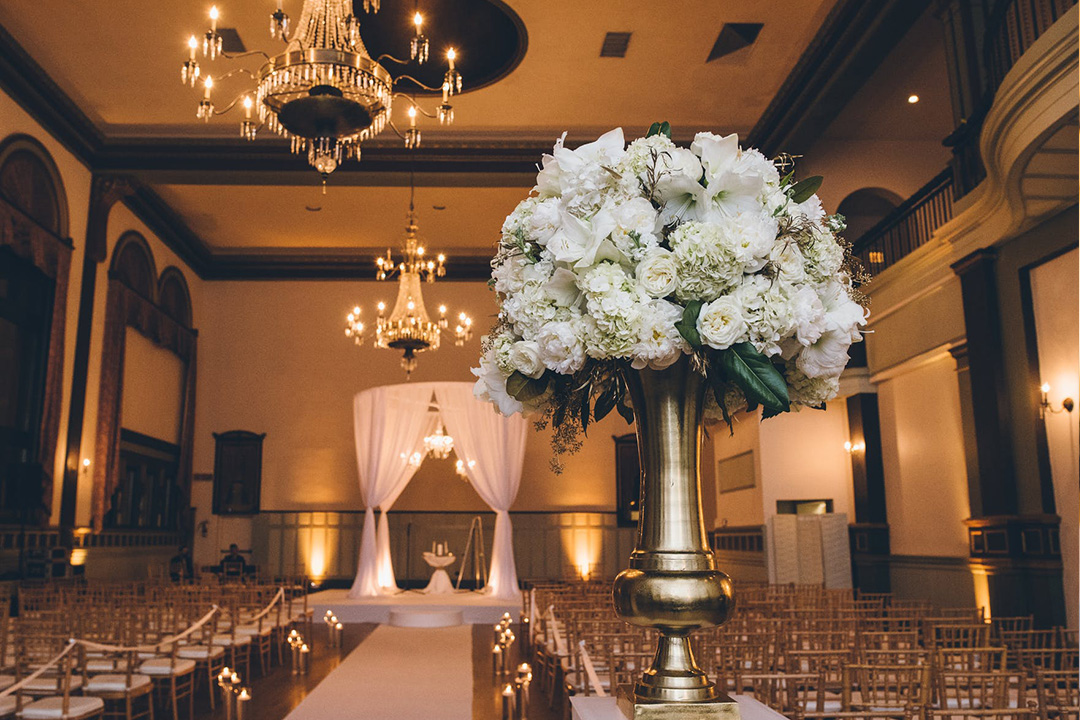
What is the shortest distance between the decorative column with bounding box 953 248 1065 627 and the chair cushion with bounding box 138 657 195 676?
22.8 ft

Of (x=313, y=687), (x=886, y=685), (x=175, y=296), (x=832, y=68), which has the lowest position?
(x=313, y=687)

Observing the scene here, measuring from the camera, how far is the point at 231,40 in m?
10.7

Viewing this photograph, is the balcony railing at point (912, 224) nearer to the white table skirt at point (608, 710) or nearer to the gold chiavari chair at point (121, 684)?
the gold chiavari chair at point (121, 684)

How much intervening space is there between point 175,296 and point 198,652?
38.2 ft

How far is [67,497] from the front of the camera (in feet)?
39.7

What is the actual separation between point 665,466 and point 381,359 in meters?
17.7

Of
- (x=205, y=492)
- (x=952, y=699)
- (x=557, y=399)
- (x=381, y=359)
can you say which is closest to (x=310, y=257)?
(x=381, y=359)

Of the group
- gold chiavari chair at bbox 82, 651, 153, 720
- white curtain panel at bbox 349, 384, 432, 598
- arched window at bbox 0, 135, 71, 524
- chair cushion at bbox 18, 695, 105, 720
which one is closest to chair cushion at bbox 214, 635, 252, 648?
gold chiavari chair at bbox 82, 651, 153, 720

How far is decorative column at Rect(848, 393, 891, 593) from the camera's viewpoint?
12.0m

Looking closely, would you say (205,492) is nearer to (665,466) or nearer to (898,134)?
(898,134)

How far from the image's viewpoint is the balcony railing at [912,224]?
10.2 metres

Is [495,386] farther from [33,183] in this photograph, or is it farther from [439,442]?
[33,183]

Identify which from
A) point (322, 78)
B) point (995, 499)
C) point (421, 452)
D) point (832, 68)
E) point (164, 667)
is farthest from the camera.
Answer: point (421, 452)

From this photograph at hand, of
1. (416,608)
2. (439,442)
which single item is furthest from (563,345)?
(439,442)
